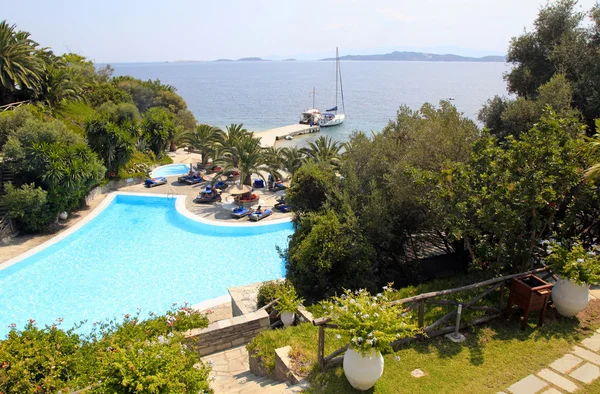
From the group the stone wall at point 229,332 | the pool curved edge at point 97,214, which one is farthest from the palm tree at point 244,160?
the stone wall at point 229,332

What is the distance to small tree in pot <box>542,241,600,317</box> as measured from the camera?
23.0 feet

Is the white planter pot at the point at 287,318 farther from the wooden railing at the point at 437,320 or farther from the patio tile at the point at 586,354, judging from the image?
the patio tile at the point at 586,354

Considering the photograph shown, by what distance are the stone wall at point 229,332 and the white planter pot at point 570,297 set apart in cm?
624

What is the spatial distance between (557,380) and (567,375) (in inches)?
9.6

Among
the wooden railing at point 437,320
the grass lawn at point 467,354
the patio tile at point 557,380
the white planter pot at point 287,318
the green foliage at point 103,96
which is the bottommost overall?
the white planter pot at point 287,318

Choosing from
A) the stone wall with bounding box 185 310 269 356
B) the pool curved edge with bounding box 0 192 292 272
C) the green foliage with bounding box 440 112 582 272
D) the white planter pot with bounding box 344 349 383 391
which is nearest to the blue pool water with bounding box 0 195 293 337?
the pool curved edge with bounding box 0 192 292 272

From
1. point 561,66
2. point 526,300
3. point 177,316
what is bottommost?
point 177,316

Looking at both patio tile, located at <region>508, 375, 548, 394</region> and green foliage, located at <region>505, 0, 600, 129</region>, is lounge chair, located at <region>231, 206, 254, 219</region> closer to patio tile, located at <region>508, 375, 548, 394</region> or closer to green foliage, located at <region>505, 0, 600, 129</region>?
green foliage, located at <region>505, 0, 600, 129</region>

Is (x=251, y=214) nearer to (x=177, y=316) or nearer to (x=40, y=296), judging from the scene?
(x=40, y=296)

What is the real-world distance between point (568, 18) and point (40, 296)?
2358 centimetres

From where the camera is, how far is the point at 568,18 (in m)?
16.0

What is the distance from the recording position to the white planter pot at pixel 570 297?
23.9 feet

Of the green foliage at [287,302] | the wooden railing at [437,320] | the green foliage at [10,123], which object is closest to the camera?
the wooden railing at [437,320]

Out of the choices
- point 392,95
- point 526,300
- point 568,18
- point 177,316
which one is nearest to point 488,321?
point 526,300
